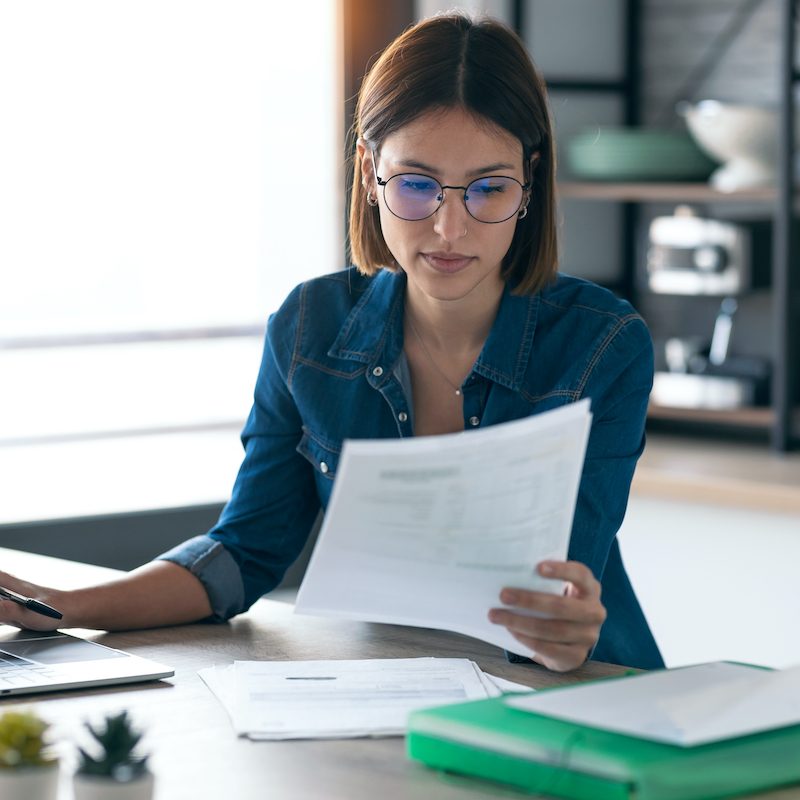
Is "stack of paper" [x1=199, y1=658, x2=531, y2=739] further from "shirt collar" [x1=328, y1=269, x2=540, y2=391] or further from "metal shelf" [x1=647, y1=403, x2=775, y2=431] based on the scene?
"metal shelf" [x1=647, y1=403, x2=775, y2=431]

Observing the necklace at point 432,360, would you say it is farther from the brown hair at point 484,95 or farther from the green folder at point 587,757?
the green folder at point 587,757

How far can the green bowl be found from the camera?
3.51 m

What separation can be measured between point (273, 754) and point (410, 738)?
0.11m

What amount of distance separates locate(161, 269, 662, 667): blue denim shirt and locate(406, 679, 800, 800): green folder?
20.3 inches

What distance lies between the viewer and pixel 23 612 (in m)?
1.51

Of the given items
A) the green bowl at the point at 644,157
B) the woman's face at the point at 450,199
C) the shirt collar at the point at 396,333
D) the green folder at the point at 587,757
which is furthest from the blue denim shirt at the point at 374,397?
the green bowl at the point at 644,157

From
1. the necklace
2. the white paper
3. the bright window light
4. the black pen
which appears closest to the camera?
the white paper

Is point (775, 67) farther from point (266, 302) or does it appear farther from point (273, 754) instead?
point (273, 754)

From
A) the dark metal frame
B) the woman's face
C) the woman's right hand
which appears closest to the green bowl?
the dark metal frame

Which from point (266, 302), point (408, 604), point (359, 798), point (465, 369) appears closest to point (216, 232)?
point (266, 302)

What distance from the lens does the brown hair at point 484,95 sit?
5.21ft

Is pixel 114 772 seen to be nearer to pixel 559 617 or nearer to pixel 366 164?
pixel 559 617

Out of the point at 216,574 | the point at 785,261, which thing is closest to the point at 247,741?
the point at 216,574

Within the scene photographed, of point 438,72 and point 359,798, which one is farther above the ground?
point 438,72
